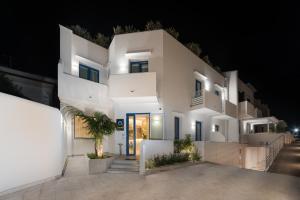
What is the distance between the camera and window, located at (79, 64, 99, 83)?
13.8 m

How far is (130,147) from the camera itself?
1352 cm

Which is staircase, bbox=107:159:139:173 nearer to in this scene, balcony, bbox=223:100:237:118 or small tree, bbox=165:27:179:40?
small tree, bbox=165:27:179:40

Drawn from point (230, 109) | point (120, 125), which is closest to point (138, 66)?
point (120, 125)

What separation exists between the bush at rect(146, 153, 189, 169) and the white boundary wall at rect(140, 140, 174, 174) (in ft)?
0.63

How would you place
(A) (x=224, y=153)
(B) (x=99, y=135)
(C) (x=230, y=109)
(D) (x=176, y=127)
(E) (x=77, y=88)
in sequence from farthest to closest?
1. (C) (x=230, y=109)
2. (A) (x=224, y=153)
3. (D) (x=176, y=127)
4. (E) (x=77, y=88)
5. (B) (x=99, y=135)

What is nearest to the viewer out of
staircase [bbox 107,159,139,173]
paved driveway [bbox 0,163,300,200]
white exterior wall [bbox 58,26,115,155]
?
paved driveway [bbox 0,163,300,200]

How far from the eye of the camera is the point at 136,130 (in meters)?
13.6

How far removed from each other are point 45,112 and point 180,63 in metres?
8.78

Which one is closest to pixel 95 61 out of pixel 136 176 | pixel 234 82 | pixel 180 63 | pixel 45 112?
pixel 180 63

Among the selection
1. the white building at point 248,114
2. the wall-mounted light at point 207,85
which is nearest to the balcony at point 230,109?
the wall-mounted light at point 207,85

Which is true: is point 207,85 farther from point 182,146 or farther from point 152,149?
point 152,149

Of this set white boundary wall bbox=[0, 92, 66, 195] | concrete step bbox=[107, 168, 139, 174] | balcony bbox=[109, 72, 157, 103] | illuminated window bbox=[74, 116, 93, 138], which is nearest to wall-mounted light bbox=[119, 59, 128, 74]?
balcony bbox=[109, 72, 157, 103]

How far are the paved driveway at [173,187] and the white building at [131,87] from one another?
153 inches

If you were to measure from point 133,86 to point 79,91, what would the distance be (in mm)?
2825
